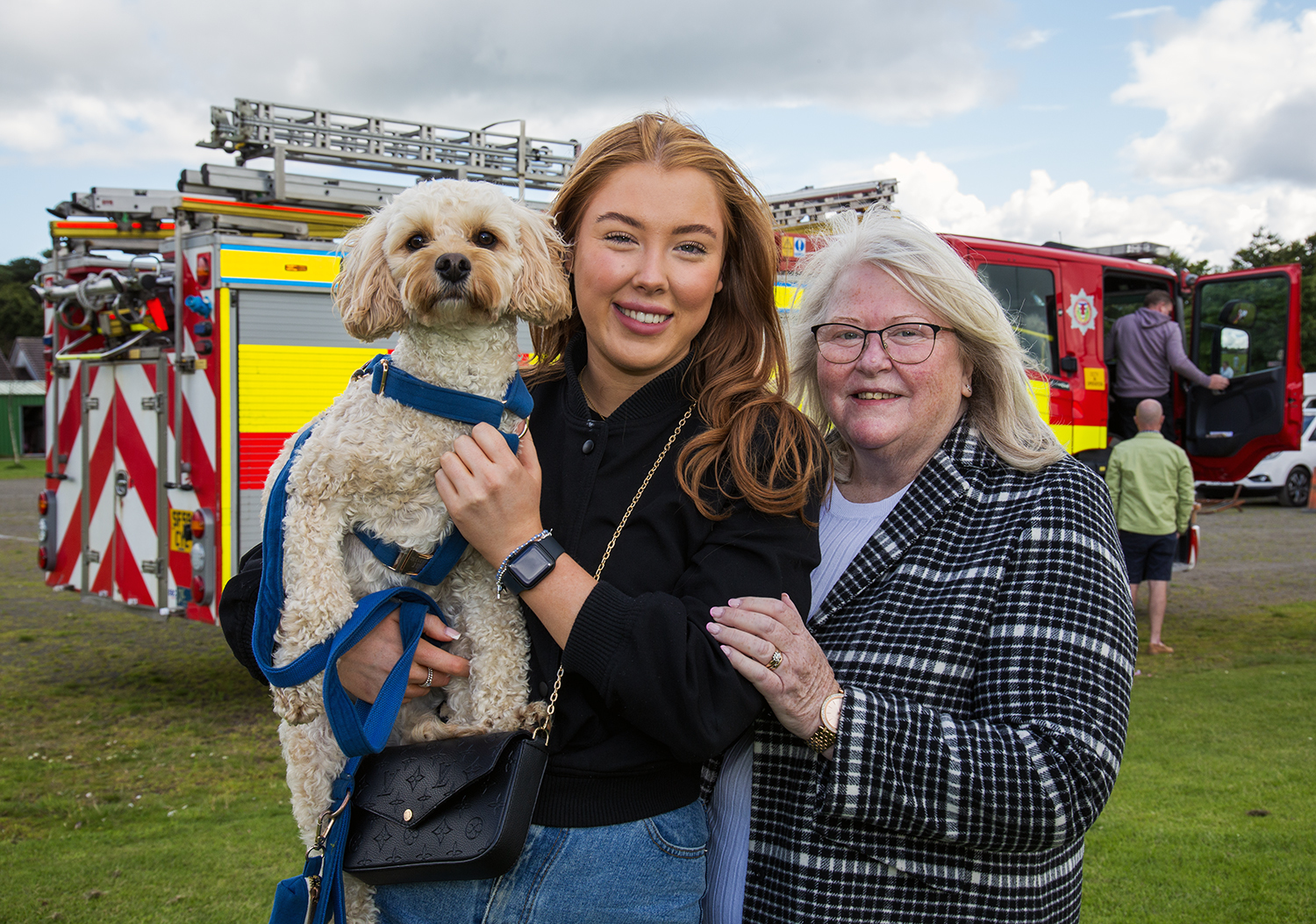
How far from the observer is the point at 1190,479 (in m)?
8.20

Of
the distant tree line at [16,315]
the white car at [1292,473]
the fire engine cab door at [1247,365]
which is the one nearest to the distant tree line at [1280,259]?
the white car at [1292,473]

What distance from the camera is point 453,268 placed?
82.0 inches

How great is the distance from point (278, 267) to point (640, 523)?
15.0 feet

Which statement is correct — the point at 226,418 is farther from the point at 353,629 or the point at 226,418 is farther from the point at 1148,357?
the point at 1148,357

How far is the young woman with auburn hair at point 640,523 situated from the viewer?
1.61 metres

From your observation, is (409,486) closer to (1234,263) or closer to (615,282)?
(615,282)

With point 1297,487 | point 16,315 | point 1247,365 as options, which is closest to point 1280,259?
point 1297,487

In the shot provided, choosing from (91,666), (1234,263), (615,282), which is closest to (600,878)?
(615,282)

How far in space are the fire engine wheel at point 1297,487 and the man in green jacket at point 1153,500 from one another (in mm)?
13817

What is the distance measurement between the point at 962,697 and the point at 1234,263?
46322mm

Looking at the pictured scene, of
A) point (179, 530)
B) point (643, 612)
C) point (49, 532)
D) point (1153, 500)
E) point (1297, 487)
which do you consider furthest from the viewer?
point (1297, 487)

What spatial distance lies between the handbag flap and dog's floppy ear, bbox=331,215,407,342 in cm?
87

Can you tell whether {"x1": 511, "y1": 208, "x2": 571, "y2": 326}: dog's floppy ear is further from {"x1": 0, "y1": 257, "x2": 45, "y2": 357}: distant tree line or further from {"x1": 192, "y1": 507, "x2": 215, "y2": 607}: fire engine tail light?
{"x1": 0, "y1": 257, "x2": 45, "y2": 357}: distant tree line

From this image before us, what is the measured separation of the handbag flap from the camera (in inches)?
64.1
